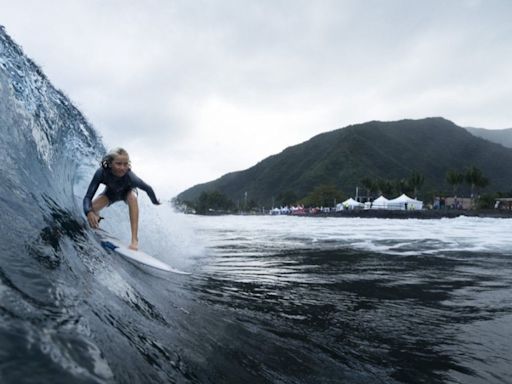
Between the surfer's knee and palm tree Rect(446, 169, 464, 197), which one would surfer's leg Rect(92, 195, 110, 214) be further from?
palm tree Rect(446, 169, 464, 197)

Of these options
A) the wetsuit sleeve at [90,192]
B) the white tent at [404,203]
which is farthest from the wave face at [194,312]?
the white tent at [404,203]

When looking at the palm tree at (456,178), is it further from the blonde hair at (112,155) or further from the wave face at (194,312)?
the blonde hair at (112,155)

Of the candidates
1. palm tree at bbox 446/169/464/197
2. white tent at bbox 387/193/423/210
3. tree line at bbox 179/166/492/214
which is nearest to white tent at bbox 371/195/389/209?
white tent at bbox 387/193/423/210

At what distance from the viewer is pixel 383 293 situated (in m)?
5.06

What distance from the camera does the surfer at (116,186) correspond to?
5.32m

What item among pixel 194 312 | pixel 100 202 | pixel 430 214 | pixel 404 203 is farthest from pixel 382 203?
pixel 194 312

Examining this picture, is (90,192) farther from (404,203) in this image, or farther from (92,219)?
(404,203)

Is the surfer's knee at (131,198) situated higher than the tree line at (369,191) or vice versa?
the tree line at (369,191)

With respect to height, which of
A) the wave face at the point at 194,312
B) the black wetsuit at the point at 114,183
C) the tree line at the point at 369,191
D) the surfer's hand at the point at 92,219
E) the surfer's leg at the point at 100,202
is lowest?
the wave face at the point at 194,312

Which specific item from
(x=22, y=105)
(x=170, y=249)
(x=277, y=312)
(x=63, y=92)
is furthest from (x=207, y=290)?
(x=63, y=92)

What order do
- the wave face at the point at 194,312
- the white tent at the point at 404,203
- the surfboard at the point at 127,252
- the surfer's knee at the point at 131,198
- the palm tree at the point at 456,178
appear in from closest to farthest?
the wave face at the point at 194,312 → the surfboard at the point at 127,252 → the surfer's knee at the point at 131,198 → the white tent at the point at 404,203 → the palm tree at the point at 456,178

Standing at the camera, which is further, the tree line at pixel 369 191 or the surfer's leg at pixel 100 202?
the tree line at pixel 369 191

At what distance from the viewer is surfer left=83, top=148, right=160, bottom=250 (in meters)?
5.32

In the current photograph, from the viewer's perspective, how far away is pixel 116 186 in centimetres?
569
